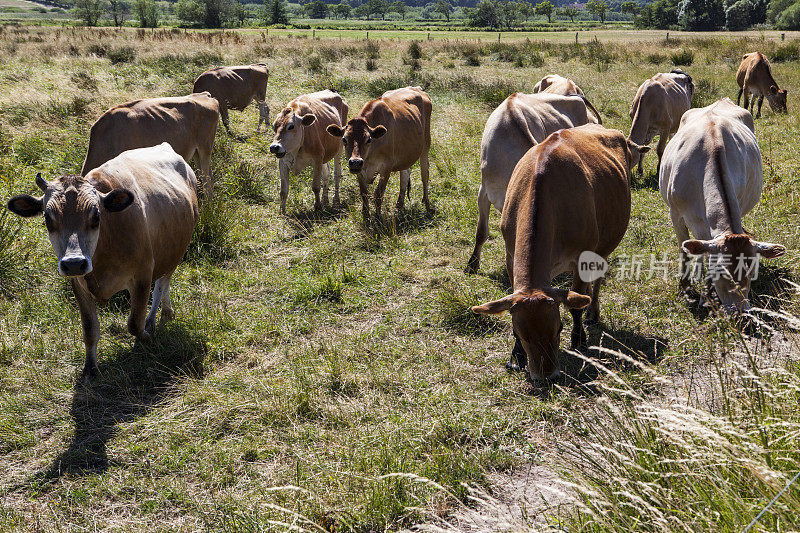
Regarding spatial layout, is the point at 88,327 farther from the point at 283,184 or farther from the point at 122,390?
the point at 283,184

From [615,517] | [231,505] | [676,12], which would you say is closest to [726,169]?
[615,517]

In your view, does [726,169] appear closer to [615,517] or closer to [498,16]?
[615,517]

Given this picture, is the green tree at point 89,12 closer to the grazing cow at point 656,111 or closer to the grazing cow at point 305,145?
the grazing cow at point 305,145

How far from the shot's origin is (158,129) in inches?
351

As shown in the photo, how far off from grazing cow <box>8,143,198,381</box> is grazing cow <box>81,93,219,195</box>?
86.9 inches

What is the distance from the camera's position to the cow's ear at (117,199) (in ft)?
15.8

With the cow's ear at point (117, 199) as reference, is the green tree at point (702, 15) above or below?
above

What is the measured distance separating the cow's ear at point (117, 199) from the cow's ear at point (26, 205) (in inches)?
17.8

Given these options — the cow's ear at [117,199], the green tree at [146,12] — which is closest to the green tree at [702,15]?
the green tree at [146,12]

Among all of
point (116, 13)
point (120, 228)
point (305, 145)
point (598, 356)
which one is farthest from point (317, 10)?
point (598, 356)

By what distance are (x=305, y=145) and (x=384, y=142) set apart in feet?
5.69

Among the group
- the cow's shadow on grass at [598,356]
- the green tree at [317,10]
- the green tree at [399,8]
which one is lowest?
the cow's shadow on grass at [598,356]

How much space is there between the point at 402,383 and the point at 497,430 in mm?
1009

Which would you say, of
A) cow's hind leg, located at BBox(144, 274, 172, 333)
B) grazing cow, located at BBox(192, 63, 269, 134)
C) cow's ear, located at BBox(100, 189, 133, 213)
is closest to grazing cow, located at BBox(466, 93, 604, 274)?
cow's hind leg, located at BBox(144, 274, 172, 333)
